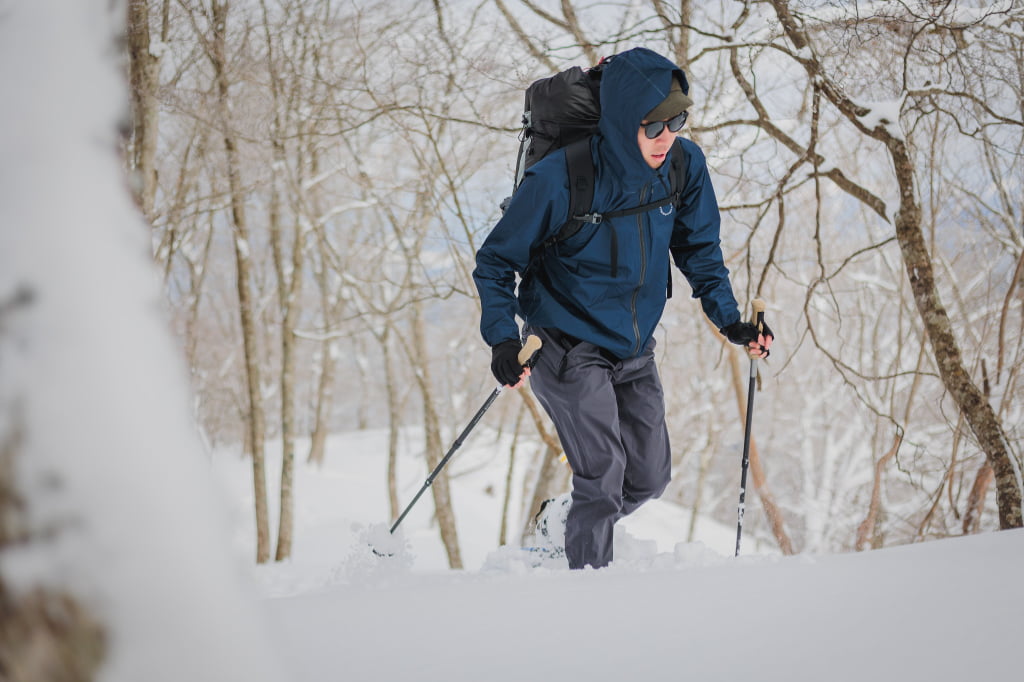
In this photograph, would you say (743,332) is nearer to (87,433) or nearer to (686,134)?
(87,433)

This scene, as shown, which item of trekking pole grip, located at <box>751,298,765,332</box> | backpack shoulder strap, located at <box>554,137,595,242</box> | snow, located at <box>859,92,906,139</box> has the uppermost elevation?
snow, located at <box>859,92,906,139</box>

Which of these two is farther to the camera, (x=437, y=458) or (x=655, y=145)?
(x=437, y=458)

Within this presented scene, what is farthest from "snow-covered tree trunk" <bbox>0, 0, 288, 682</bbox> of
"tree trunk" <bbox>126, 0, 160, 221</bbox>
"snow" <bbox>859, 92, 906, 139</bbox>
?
"tree trunk" <bbox>126, 0, 160, 221</bbox>

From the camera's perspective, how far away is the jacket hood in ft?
8.38

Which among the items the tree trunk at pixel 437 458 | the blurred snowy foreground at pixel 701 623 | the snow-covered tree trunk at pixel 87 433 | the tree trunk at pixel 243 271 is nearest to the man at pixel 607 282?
the blurred snowy foreground at pixel 701 623

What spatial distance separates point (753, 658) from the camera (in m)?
1.27

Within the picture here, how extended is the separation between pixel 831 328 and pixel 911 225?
14.2 meters

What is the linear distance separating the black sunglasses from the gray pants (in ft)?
2.78

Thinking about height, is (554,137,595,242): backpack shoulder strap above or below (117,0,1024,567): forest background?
below

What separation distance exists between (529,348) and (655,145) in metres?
0.91

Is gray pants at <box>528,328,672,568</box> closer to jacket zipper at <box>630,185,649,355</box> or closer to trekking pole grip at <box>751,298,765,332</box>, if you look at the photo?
jacket zipper at <box>630,185,649,355</box>

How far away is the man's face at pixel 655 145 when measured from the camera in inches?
102

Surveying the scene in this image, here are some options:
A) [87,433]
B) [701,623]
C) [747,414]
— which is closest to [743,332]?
[747,414]

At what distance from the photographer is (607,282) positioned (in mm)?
2715
